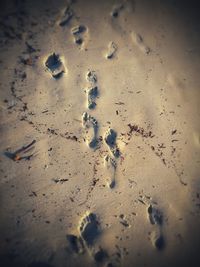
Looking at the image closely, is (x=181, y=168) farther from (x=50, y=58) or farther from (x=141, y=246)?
(x=50, y=58)

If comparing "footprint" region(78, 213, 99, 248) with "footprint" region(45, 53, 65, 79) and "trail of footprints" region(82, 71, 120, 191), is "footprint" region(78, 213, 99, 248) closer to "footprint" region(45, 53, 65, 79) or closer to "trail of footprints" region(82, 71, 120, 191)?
"trail of footprints" region(82, 71, 120, 191)

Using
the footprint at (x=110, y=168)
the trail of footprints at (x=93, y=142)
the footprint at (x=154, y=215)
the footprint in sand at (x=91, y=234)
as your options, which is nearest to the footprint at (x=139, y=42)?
the trail of footprints at (x=93, y=142)

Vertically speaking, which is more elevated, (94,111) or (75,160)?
(94,111)

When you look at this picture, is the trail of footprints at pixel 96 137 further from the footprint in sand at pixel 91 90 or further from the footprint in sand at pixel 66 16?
the footprint in sand at pixel 66 16

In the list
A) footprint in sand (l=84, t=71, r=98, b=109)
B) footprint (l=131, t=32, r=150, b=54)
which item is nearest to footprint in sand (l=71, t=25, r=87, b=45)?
footprint in sand (l=84, t=71, r=98, b=109)

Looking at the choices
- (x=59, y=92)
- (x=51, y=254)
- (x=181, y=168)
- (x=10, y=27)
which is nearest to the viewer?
(x=51, y=254)

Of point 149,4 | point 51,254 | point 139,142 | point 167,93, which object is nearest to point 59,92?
point 139,142

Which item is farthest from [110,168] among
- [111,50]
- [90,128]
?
[111,50]
